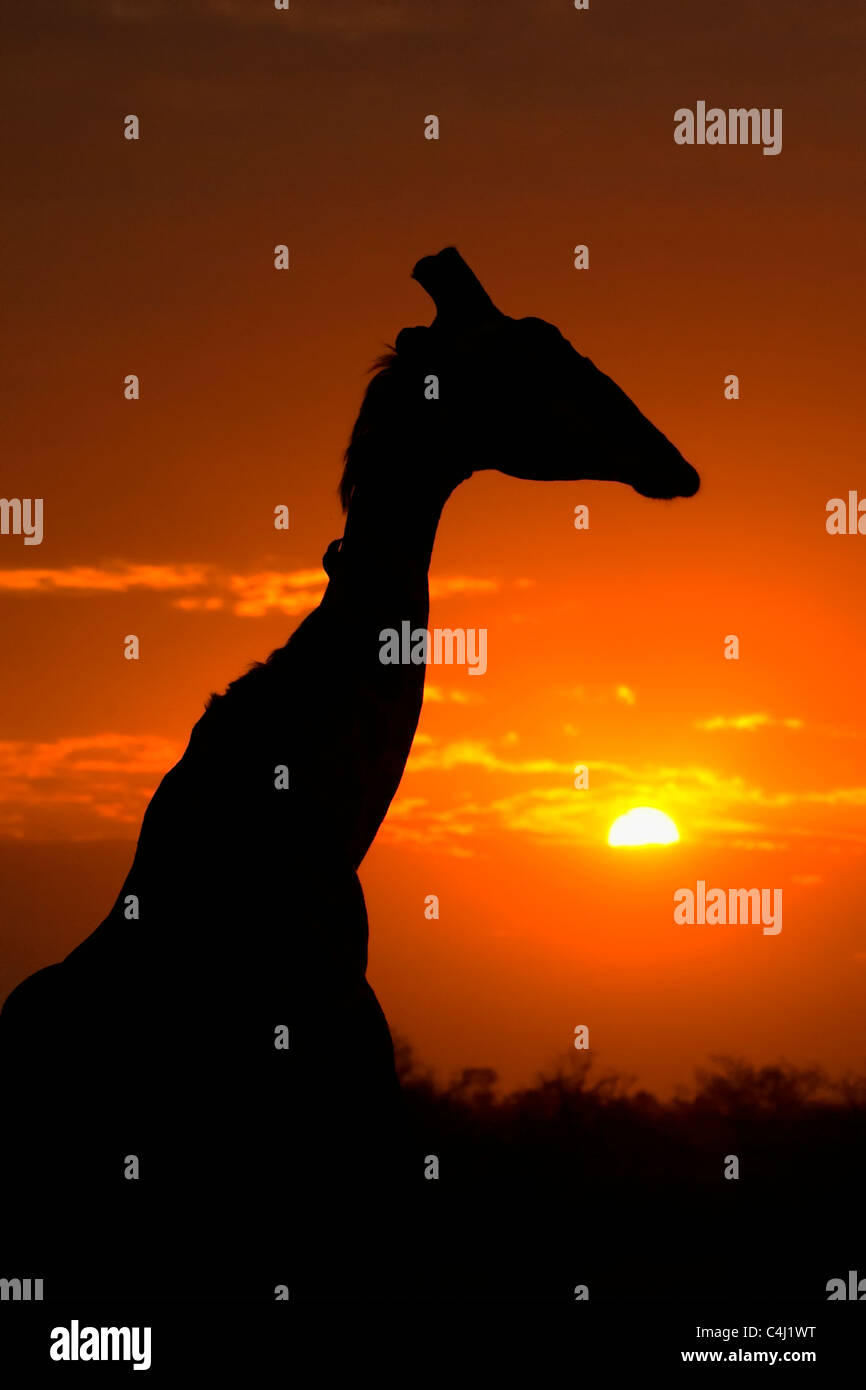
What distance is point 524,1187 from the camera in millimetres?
11164

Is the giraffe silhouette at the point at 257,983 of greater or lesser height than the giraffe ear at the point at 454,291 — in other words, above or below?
below

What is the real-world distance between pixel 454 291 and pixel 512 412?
0.88 meters

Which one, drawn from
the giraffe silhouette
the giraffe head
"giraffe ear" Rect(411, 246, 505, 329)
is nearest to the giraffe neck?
the giraffe silhouette

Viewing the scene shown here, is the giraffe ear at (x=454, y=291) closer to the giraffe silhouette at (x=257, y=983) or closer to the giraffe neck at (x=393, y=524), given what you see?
the giraffe silhouette at (x=257, y=983)

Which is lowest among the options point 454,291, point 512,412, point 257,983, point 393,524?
point 257,983

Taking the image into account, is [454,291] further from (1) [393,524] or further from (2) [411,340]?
(1) [393,524]

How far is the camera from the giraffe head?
8914mm

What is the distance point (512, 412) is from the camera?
29.5 ft

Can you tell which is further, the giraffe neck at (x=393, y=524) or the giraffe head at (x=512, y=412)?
the giraffe head at (x=512, y=412)

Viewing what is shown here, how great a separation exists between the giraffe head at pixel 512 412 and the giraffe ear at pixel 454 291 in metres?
0.08

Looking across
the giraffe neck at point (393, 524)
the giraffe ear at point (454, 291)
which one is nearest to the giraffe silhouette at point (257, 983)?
the giraffe neck at point (393, 524)

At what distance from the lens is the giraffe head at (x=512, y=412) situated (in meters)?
8.91

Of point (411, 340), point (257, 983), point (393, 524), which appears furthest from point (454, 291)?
point (257, 983)

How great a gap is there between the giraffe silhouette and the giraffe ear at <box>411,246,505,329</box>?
505mm
